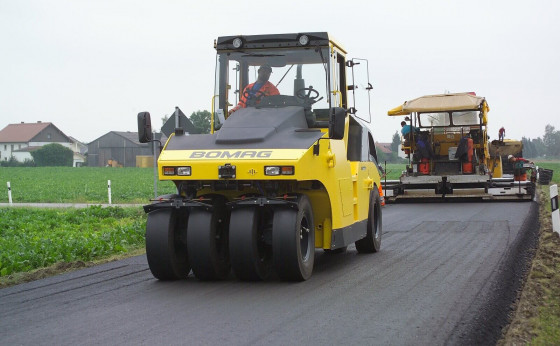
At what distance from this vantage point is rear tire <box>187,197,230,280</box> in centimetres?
830

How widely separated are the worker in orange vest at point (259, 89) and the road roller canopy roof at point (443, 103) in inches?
592

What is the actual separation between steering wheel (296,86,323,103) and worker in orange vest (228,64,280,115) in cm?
30

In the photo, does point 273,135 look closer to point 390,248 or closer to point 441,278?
point 441,278

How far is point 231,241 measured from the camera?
26.9ft

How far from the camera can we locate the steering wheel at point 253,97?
992 centimetres

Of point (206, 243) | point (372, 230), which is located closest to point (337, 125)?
point (206, 243)

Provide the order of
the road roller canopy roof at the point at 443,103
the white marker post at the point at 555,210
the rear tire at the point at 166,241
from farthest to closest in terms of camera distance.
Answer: the road roller canopy roof at the point at 443,103, the white marker post at the point at 555,210, the rear tire at the point at 166,241

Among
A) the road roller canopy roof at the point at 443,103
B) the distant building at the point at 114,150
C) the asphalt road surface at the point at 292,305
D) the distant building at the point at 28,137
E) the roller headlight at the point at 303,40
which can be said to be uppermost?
the distant building at the point at 28,137

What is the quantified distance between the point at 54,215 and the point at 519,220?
35.8 feet

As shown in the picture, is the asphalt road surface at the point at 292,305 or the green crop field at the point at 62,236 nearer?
A: the asphalt road surface at the point at 292,305

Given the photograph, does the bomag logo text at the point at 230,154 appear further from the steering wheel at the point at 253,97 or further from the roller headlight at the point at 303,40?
the roller headlight at the point at 303,40

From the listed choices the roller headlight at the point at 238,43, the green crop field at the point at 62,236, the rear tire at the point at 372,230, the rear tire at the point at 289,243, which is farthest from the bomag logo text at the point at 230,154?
the rear tire at the point at 372,230

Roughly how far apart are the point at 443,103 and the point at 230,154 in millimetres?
16989

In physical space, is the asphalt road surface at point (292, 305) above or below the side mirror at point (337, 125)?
below
